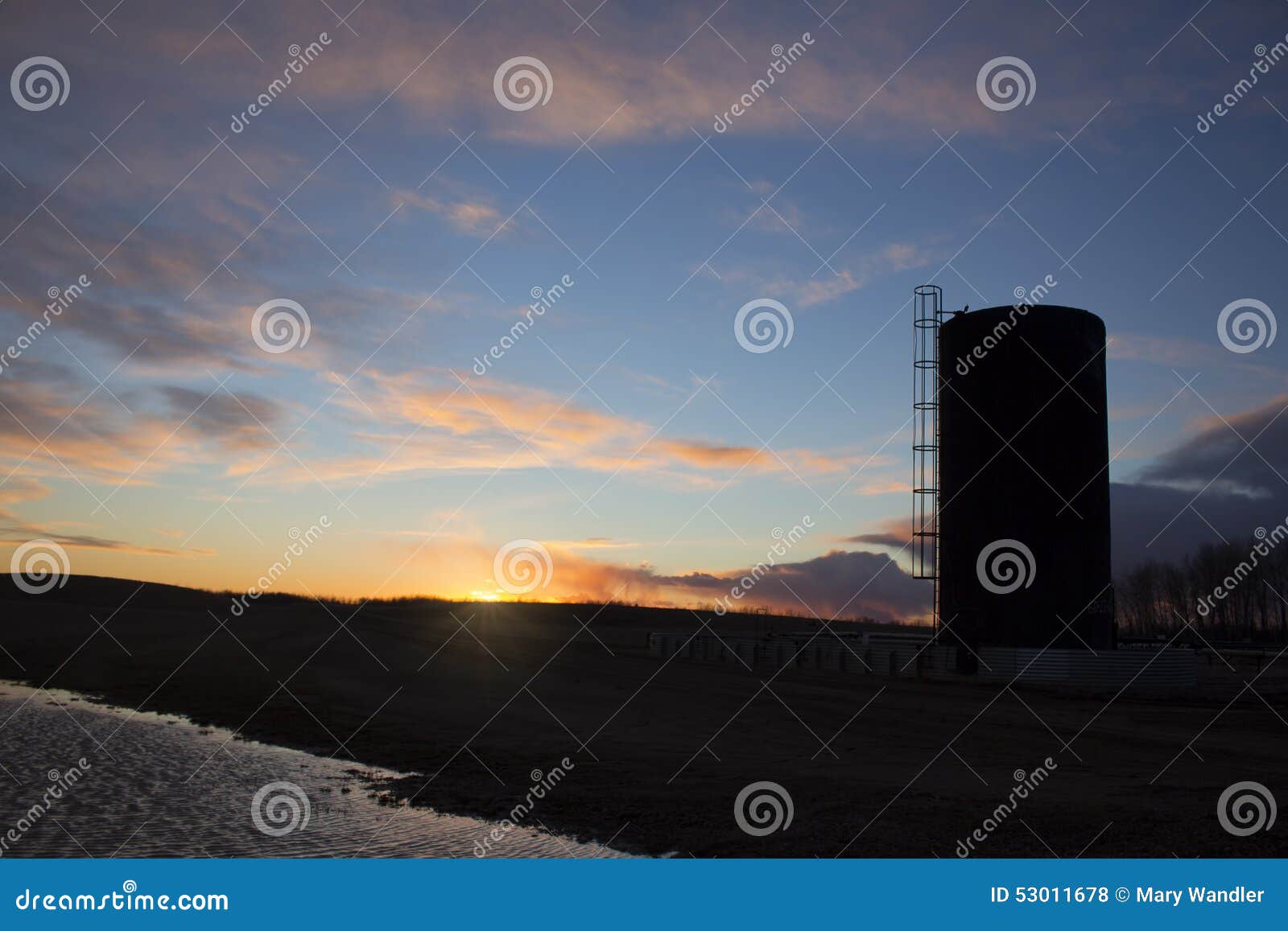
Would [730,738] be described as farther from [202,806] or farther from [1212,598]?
[1212,598]

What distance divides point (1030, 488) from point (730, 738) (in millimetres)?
19318

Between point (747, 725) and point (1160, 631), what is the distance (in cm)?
8662

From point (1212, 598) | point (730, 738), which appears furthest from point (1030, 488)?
point (1212, 598)

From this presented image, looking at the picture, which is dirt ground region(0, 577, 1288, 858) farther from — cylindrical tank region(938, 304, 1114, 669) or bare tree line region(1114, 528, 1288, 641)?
bare tree line region(1114, 528, 1288, 641)

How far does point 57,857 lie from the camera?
10734mm

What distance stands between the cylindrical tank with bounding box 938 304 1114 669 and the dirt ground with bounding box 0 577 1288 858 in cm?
412

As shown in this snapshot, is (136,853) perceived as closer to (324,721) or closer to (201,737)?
(201,737)

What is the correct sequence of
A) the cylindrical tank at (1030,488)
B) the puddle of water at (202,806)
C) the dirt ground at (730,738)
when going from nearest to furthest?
the puddle of water at (202,806) < the dirt ground at (730,738) < the cylindrical tank at (1030,488)

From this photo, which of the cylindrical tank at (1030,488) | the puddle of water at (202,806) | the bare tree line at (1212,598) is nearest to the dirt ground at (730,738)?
the puddle of water at (202,806)

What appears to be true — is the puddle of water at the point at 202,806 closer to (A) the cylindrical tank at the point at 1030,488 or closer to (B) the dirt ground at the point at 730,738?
(B) the dirt ground at the point at 730,738

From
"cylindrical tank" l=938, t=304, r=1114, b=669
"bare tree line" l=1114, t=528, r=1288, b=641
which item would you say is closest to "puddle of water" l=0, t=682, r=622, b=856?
"cylindrical tank" l=938, t=304, r=1114, b=669

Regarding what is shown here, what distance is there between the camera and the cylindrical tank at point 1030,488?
1358 inches

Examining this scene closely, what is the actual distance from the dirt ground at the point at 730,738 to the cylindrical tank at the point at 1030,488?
A: 4118 mm

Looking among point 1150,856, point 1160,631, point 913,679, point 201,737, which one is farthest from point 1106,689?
point 1160,631
